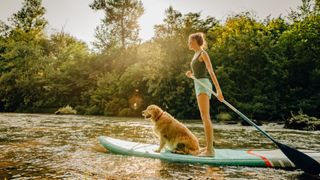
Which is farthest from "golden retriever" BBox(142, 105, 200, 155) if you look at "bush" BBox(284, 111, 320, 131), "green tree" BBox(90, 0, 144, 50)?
"green tree" BBox(90, 0, 144, 50)

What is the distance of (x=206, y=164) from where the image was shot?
5.66 metres

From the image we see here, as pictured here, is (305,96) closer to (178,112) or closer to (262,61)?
(262,61)

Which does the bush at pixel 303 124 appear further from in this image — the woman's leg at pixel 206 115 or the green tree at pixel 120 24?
the green tree at pixel 120 24

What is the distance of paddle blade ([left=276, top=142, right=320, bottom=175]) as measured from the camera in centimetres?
495

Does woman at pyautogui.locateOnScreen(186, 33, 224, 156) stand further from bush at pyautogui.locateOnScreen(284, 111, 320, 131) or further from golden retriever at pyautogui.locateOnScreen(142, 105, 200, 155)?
bush at pyautogui.locateOnScreen(284, 111, 320, 131)

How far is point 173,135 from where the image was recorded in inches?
254

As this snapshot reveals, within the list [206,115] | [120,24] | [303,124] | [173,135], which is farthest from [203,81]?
[120,24]

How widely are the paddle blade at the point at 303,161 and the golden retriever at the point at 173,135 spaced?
173cm

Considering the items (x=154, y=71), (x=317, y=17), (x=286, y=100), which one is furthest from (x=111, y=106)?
(x=317, y=17)

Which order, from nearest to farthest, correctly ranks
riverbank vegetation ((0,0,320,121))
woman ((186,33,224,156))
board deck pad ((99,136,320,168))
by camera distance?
board deck pad ((99,136,320,168)), woman ((186,33,224,156)), riverbank vegetation ((0,0,320,121))

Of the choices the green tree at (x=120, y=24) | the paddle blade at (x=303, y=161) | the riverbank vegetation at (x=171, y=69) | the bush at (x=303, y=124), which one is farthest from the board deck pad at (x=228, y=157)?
the green tree at (x=120, y=24)

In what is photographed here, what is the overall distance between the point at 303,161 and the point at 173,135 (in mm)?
2305

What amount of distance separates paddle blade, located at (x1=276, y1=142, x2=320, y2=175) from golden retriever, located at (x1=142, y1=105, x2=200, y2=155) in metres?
1.73

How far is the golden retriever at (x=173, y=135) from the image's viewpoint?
6.39m
